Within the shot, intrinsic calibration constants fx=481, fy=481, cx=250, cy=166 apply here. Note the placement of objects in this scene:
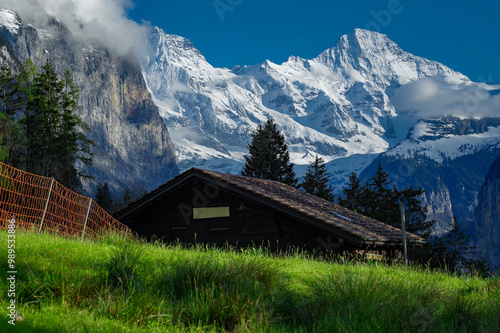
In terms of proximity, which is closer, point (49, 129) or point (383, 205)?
point (49, 129)

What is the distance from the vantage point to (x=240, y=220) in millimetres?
20562

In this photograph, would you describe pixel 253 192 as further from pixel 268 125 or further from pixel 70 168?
pixel 268 125

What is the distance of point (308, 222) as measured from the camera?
721 inches

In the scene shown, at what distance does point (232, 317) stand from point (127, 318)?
1.38m

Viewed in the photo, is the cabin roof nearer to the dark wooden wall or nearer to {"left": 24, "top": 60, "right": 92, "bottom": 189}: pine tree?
the dark wooden wall

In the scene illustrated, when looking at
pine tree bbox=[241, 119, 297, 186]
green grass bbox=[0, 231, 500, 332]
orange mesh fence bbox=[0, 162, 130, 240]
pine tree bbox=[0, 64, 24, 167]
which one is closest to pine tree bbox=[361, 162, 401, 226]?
pine tree bbox=[241, 119, 297, 186]

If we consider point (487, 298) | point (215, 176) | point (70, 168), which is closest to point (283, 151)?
point (70, 168)

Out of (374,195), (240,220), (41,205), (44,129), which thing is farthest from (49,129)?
(374,195)

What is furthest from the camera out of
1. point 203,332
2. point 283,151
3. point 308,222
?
point 283,151

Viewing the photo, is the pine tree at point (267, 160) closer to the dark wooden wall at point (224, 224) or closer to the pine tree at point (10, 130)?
the pine tree at point (10, 130)

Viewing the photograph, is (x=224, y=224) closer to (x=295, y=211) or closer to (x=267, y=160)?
(x=295, y=211)

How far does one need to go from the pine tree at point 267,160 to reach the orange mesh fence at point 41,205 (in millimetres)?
45446

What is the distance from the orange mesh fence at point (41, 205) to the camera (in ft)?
34.2

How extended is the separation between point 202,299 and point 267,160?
55.7 m
